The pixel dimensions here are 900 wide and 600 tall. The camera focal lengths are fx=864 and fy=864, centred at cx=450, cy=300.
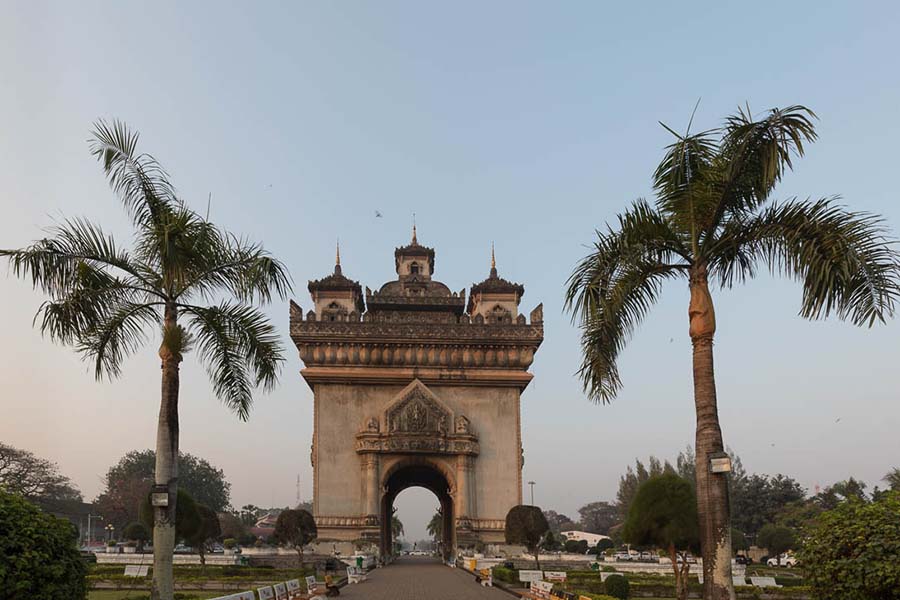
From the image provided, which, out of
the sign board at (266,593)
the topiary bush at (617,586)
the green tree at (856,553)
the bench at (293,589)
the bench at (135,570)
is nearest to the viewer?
the green tree at (856,553)

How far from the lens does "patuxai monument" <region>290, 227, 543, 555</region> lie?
4269 centimetres

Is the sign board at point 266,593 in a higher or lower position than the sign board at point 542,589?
higher

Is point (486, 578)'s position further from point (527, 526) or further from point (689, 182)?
point (689, 182)

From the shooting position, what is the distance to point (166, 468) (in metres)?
14.1

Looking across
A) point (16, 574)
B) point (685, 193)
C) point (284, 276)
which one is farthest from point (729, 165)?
point (16, 574)

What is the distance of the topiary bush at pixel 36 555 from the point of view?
30.1 feet

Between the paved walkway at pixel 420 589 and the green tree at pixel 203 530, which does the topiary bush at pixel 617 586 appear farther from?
the green tree at pixel 203 530

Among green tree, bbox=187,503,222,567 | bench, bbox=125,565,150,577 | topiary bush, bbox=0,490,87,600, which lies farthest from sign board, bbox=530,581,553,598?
bench, bbox=125,565,150,577

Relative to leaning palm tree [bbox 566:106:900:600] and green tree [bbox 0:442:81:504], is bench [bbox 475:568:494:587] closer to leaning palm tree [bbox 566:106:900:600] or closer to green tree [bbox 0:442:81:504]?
leaning palm tree [bbox 566:106:900:600]

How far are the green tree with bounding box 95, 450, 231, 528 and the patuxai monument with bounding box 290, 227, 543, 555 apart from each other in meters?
39.4

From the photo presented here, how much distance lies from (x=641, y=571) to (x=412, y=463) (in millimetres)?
13352

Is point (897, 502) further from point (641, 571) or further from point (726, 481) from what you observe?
point (641, 571)

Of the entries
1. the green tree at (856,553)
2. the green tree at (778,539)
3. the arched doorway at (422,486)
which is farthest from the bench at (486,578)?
the green tree at (778,539)

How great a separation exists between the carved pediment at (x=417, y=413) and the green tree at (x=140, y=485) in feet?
136
